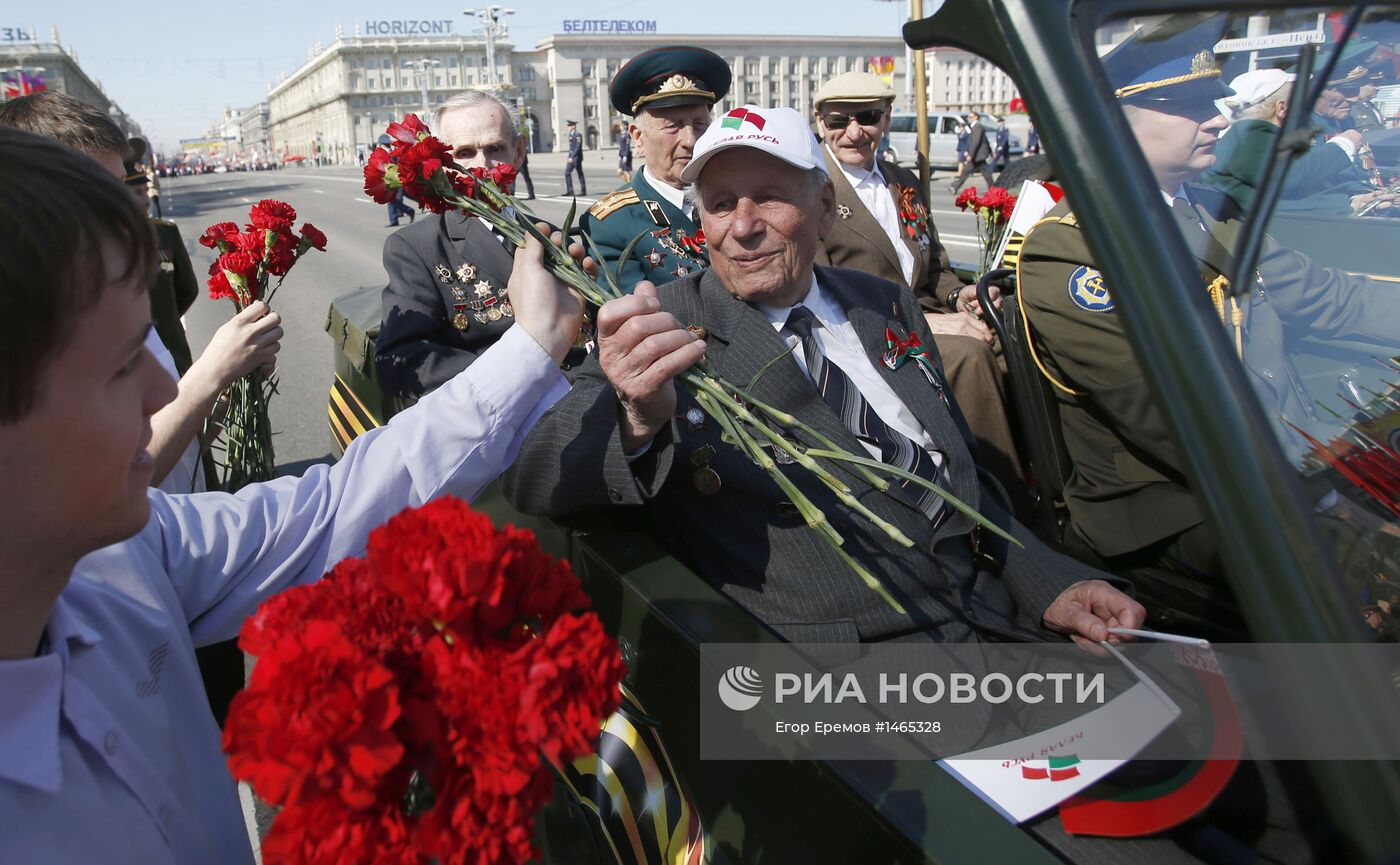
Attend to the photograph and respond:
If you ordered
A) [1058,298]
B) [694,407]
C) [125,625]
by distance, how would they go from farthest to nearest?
[1058,298] < [694,407] < [125,625]

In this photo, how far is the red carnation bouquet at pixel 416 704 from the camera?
0.71 metres

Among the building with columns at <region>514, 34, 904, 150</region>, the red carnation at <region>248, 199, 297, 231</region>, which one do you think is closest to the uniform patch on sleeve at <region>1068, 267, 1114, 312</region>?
the red carnation at <region>248, 199, 297, 231</region>

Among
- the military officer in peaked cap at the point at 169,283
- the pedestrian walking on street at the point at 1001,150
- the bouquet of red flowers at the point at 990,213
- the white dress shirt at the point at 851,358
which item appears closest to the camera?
the white dress shirt at the point at 851,358

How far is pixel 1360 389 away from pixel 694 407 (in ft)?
3.67

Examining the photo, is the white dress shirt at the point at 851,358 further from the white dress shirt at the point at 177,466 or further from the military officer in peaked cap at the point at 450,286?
the white dress shirt at the point at 177,466

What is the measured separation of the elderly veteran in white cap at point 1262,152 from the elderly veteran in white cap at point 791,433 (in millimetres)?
747

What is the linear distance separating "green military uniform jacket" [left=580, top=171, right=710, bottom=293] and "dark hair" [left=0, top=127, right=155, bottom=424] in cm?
229

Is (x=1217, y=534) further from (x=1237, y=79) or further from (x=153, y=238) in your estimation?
(x=153, y=238)

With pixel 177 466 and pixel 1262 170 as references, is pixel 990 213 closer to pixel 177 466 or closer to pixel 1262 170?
pixel 1262 170

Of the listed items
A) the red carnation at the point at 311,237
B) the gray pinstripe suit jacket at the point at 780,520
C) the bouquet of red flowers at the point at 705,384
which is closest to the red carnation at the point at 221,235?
the red carnation at the point at 311,237

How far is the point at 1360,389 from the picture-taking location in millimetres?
1335

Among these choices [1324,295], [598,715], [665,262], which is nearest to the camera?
[598,715]

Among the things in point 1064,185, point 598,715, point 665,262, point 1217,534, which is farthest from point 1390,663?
point 665,262

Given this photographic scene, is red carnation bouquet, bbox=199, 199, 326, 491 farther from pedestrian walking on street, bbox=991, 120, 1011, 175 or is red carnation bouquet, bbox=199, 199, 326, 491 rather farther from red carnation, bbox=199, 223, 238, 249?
pedestrian walking on street, bbox=991, 120, 1011, 175
